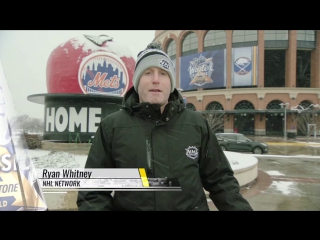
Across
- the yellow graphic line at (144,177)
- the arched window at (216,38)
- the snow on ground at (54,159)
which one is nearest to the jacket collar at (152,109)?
the yellow graphic line at (144,177)

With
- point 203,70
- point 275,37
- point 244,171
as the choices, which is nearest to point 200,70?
point 203,70

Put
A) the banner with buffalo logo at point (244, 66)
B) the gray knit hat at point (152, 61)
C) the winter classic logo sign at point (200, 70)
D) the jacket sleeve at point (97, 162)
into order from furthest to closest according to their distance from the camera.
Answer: the banner with buffalo logo at point (244, 66)
the winter classic logo sign at point (200, 70)
the gray knit hat at point (152, 61)
the jacket sleeve at point (97, 162)

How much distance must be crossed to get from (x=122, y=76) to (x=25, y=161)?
6.03ft

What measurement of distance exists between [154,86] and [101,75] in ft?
6.28

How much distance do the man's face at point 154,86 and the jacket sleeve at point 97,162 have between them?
34cm

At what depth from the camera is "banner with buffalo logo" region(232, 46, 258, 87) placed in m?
3.63

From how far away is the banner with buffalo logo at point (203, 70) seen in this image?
3079 mm

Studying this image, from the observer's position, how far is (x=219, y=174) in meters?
1.31

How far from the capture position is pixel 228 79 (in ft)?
12.8

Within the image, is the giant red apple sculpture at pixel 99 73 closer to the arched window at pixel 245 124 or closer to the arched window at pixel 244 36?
the arched window at pixel 244 36
